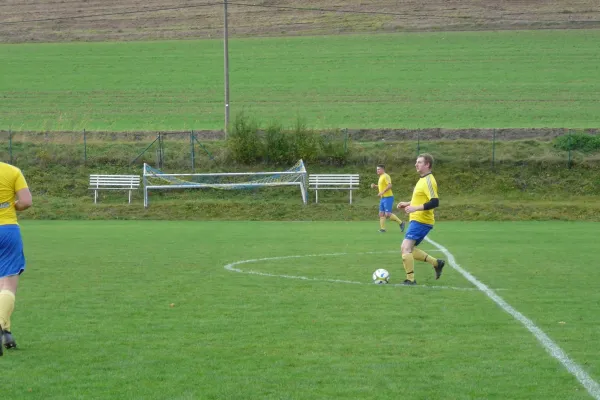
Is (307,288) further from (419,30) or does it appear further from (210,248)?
(419,30)

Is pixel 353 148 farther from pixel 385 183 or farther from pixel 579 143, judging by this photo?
pixel 385 183

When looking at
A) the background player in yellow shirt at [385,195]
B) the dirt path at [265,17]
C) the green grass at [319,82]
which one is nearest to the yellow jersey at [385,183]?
the background player in yellow shirt at [385,195]

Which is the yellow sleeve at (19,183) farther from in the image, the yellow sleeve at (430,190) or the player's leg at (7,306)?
the yellow sleeve at (430,190)

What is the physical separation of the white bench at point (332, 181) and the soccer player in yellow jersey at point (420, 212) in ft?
73.4

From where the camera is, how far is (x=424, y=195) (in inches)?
516

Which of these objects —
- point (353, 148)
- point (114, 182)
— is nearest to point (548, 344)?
point (114, 182)

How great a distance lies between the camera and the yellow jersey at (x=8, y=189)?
9023mm

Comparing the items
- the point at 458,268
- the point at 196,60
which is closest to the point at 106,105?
the point at 196,60

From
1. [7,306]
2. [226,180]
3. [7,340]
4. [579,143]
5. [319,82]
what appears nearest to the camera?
[7,306]

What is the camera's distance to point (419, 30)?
2613 inches

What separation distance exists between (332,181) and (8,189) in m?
27.7

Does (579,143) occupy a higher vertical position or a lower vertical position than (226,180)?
higher

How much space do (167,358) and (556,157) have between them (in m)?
32.1

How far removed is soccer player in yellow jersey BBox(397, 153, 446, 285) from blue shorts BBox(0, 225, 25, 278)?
5.74m
